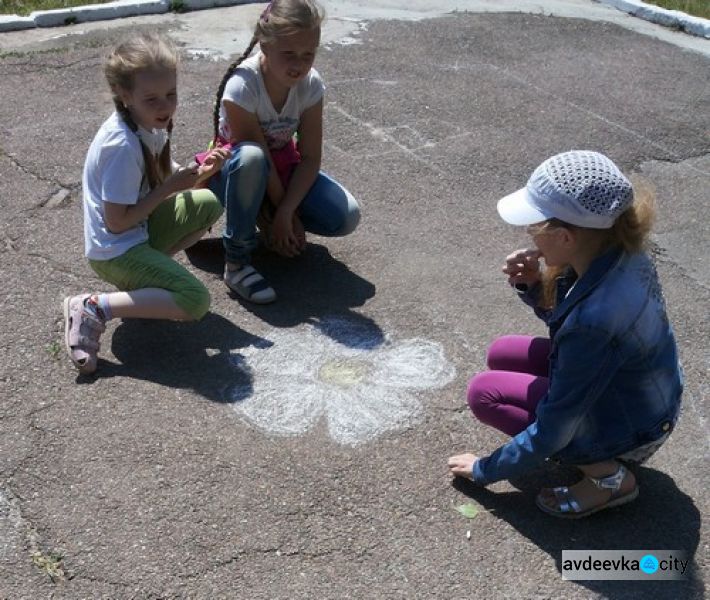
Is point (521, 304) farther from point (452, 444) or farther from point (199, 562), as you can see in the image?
point (199, 562)

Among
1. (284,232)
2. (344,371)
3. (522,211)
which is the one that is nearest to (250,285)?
(284,232)

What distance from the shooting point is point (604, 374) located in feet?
8.77

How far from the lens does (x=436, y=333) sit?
3861 mm

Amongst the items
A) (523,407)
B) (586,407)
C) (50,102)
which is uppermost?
(586,407)

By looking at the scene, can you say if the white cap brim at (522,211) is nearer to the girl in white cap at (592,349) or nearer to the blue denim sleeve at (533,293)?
the girl in white cap at (592,349)

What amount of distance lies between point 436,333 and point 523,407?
2.84ft

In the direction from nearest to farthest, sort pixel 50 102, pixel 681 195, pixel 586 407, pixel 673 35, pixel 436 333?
pixel 586 407, pixel 436 333, pixel 681 195, pixel 50 102, pixel 673 35

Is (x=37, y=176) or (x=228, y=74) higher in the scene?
(x=228, y=74)

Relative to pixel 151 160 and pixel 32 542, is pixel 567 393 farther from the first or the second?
pixel 151 160

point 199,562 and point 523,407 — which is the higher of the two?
point 523,407

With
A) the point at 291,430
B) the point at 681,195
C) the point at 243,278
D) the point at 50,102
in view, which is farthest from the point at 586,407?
the point at 50,102

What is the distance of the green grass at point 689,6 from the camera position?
27.2ft

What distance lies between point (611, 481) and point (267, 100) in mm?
2078

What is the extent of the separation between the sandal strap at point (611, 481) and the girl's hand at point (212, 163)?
177 centimetres
